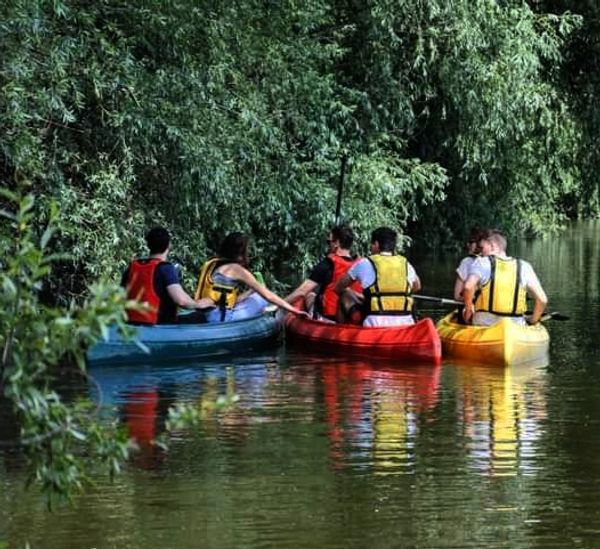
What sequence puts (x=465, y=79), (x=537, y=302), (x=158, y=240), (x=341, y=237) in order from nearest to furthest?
(x=158, y=240)
(x=537, y=302)
(x=341, y=237)
(x=465, y=79)

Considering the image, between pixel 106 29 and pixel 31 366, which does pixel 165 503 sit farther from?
pixel 106 29

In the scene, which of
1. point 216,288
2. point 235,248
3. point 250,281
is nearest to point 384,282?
point 250,281

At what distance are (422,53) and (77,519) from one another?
38.2ft

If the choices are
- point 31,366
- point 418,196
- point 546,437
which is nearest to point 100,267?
point 546,437

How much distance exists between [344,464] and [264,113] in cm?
703

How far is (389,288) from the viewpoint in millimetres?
11891

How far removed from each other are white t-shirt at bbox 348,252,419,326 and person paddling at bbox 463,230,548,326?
461 millimetres

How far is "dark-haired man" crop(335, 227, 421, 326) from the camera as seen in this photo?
1179 cm

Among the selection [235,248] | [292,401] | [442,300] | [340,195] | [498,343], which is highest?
[340,195]

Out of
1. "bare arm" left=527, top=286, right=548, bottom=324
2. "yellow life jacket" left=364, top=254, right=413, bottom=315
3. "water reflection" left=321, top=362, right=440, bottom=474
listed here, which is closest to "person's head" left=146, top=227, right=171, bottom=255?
"water reflection" left=321, top=362, right=440, bottom=474

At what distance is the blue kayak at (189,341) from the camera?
11.4 m

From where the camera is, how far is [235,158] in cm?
1401

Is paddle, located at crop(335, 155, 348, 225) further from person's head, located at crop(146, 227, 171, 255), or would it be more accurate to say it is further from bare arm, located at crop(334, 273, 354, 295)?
person's head, located at crop(146, 227, 171, 255)

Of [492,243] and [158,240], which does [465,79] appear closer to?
[492,243]
